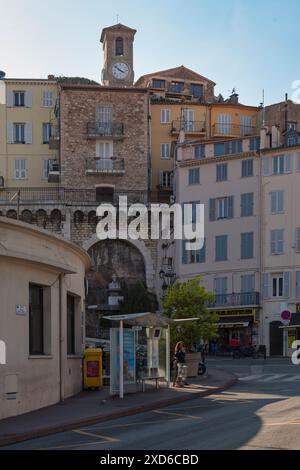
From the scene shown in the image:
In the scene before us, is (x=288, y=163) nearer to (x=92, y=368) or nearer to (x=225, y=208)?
(x=225, y=208)

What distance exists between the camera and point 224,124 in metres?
75.1

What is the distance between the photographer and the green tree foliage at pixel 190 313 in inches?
1299

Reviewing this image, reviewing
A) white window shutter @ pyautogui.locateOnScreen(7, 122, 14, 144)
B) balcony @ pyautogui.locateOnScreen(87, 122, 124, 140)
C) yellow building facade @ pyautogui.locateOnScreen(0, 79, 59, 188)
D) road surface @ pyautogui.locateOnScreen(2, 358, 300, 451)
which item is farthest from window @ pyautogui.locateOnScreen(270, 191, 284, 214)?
road surface @ pyautogui.locateOnScreen(2, 358, 300, 451)

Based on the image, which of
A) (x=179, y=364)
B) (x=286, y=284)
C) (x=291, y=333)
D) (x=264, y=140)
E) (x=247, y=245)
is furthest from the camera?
(x=264, y=140)

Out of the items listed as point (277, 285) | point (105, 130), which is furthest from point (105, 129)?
point (277, 285)

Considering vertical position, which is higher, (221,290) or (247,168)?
(247,168)

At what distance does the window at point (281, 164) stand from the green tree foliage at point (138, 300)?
13423 mm

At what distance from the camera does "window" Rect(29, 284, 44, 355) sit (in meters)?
22.2

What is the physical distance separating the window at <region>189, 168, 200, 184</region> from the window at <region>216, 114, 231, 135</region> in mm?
11637

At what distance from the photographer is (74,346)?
27.8 meters

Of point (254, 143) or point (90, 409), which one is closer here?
point (90, 409)

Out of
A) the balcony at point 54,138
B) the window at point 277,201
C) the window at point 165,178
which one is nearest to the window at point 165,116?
the window at point 165,178

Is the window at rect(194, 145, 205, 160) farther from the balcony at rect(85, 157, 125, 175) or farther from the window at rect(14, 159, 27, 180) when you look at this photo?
the window at rect(14, 159, 27, 180)

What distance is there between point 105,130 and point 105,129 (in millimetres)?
107
